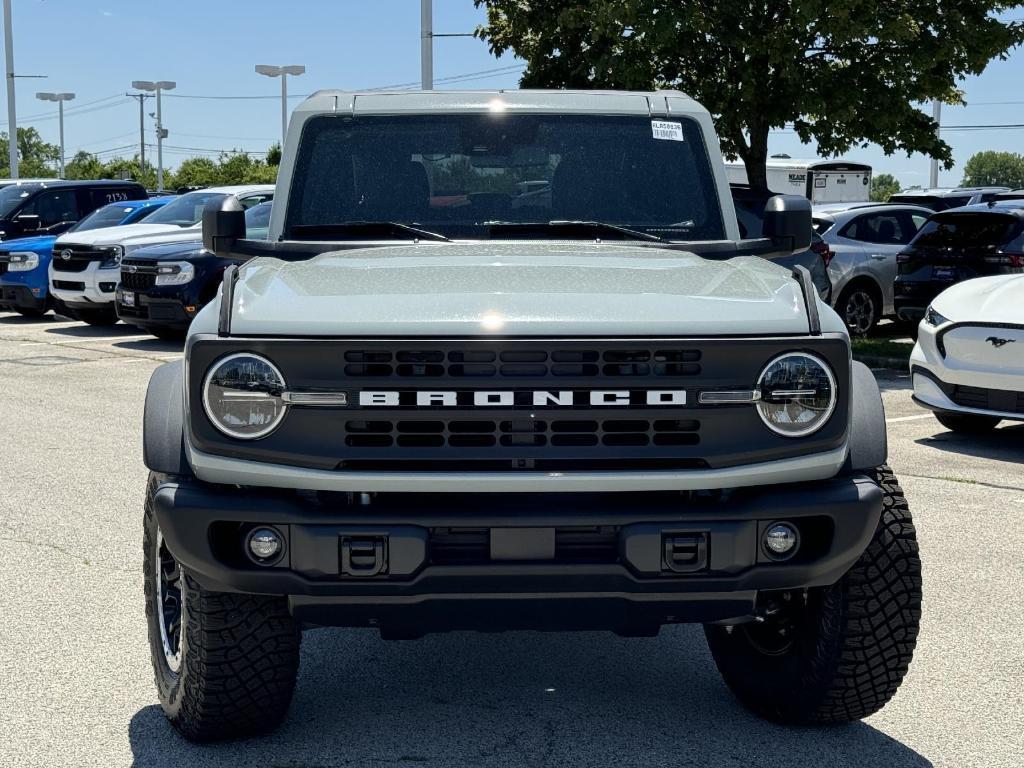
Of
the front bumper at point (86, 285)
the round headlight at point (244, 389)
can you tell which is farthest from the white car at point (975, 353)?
the front bumper at point (86, 285)

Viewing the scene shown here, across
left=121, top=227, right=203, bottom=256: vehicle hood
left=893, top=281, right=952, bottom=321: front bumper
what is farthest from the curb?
left=121, top=227, right=203, bottom=256: vehicle hood

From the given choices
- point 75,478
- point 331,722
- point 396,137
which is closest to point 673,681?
point 331,722

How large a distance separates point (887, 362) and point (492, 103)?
10.7 m

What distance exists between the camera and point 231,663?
3891 millimetres

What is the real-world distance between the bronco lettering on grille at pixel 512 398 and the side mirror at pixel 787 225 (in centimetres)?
140

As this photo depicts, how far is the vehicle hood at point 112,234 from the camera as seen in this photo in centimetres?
1822

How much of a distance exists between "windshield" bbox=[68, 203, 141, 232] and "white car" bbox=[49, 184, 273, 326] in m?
1.39

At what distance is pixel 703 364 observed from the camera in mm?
3500

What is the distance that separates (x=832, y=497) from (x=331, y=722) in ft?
5.68

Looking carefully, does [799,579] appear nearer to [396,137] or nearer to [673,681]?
[673,681]

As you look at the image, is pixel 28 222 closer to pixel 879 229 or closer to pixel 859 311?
pixel 859 311

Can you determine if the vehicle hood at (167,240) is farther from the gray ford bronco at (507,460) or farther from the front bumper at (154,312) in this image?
the gray ford bronco at (507,460)

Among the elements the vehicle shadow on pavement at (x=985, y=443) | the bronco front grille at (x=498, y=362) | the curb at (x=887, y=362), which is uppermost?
the bronco front grille at (x=498, y=362)

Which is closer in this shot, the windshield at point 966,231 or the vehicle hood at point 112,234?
the windshield at point 966,231
